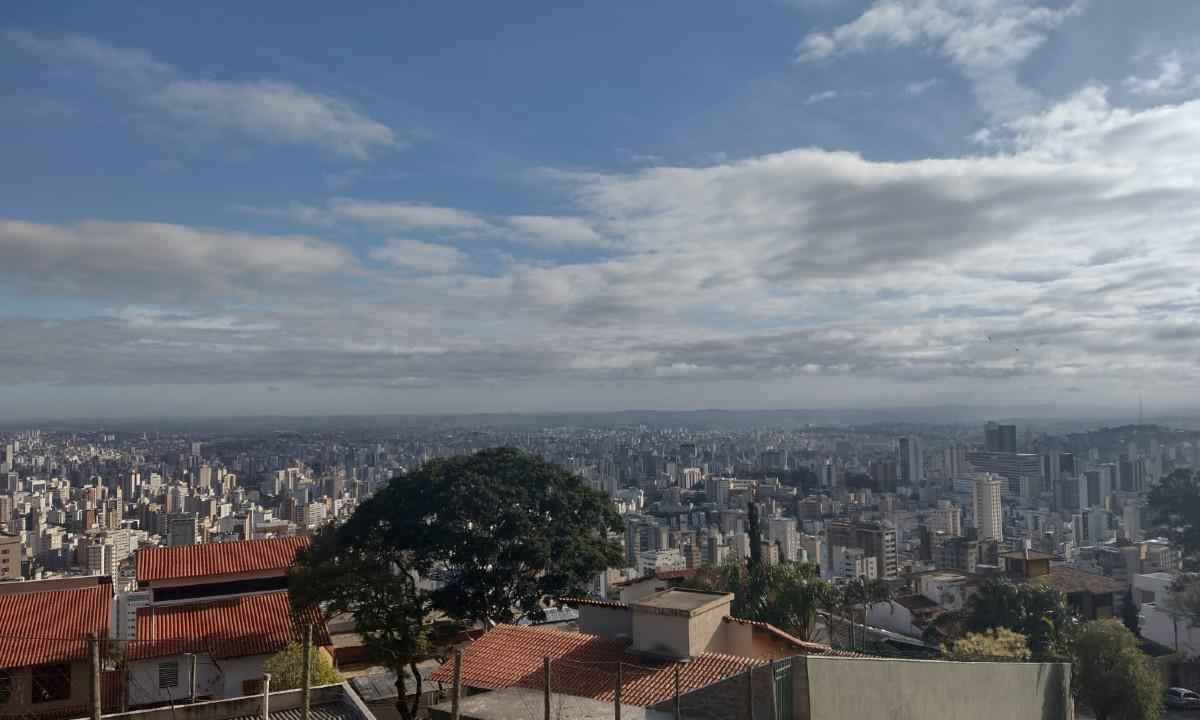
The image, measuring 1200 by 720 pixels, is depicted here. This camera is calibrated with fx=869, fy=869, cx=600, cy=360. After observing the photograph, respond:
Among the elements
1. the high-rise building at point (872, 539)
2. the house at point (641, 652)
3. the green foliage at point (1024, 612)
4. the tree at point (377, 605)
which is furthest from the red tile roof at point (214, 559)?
the high-rise building at point (872, 539)

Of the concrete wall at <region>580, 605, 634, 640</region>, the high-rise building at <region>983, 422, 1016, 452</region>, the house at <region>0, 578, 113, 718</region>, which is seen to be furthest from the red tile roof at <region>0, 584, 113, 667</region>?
the high-rise building at <region>983, 422, 1016, 452</region>

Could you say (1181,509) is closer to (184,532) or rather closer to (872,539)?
(872,539)

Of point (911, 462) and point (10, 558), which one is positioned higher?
point (10, 558)

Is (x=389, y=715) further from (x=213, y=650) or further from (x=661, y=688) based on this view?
(x=661, y=688)

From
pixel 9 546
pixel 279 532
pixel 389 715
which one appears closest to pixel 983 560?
pixel 279 532

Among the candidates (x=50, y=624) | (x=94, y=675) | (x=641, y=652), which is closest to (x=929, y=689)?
(x=641, y=652)

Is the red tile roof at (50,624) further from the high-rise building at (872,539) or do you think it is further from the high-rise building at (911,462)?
the high-rise building at (911,462)

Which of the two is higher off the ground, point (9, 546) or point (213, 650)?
point (213, 650)
